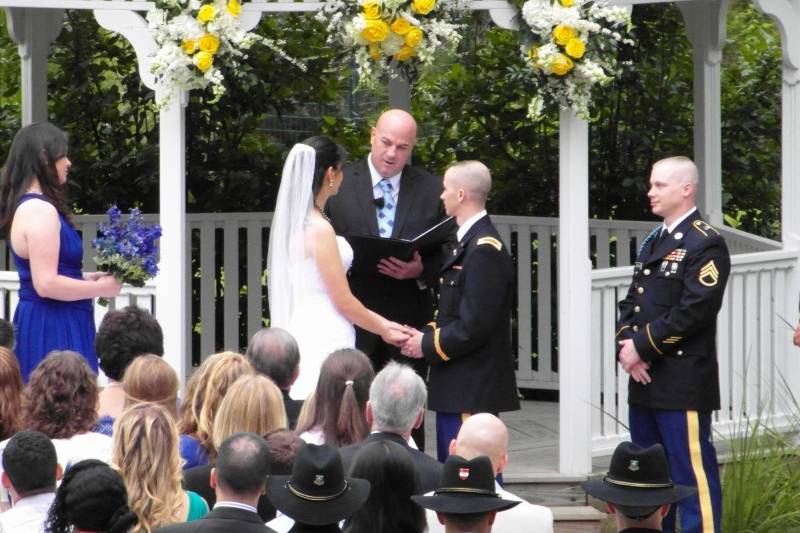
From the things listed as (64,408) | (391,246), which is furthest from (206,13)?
(64,408)

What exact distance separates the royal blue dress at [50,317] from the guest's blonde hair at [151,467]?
2439mm

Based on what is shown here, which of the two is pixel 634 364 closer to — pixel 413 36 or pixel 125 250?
pixel 413 36

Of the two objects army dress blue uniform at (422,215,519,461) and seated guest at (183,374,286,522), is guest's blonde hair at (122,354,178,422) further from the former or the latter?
army dress blue uniform at (422,215,519,461)

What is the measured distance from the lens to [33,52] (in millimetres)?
11414

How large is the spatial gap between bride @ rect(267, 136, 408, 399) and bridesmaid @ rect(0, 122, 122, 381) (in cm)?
81

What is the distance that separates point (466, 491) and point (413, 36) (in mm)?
3654

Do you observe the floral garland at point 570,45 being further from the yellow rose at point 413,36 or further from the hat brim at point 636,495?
the hat brim at point 636,495

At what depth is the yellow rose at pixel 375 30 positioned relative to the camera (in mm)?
7910

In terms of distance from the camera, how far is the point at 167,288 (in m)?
8.45

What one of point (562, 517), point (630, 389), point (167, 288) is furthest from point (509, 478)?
point (167, 288)

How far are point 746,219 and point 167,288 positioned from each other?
6.40 metres

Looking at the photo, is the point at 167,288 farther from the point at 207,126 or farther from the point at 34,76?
the point at 207,126

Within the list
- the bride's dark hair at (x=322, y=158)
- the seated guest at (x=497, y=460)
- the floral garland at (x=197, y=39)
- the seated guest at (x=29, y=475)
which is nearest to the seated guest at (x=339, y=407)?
the seated guest at (x=497, y=460)

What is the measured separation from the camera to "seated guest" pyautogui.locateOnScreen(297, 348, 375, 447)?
19.2ft
